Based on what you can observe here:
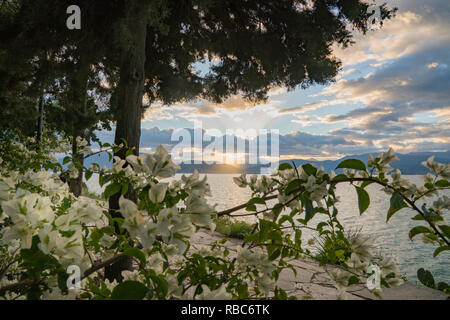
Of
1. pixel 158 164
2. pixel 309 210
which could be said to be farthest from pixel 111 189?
pixel 309 210

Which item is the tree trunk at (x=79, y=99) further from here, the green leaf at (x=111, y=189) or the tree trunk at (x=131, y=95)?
the green leaf at (x=111, y=189)

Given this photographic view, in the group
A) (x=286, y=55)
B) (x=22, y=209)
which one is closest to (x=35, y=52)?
(x=286, y=55)

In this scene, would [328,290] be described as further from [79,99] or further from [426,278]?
[79,99]

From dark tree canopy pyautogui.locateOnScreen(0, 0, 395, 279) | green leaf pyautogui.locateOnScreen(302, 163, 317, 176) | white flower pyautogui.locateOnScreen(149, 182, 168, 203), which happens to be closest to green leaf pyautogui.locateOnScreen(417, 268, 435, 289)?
dark tree canopy pyautogui.locateOnScreen(0, 0, 395, 279)

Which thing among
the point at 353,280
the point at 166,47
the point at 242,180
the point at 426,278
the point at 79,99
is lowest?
the point at 426,278

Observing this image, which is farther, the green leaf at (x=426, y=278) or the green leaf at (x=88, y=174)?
the green leaf at (x=426, y=278)

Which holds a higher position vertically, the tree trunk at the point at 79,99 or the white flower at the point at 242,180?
the tree trunk at the point at 79,99

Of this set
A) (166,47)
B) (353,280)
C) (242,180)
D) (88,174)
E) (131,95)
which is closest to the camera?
(353,280)

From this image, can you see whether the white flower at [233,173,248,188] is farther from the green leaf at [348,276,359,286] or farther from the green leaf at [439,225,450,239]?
the green leaf at [439,225,450,239]

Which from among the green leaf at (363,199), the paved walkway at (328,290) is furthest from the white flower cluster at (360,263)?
the paved walkway at (328,290)

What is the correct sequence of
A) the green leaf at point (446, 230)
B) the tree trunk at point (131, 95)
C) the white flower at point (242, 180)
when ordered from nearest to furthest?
the green leaf at point (446, 230) < the white flower at point (242, 180) < the tree trunk at point (131, 95)

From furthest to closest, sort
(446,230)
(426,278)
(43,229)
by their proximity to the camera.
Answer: (426,278) < (446,230) < (43,229)

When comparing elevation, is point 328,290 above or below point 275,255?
below
